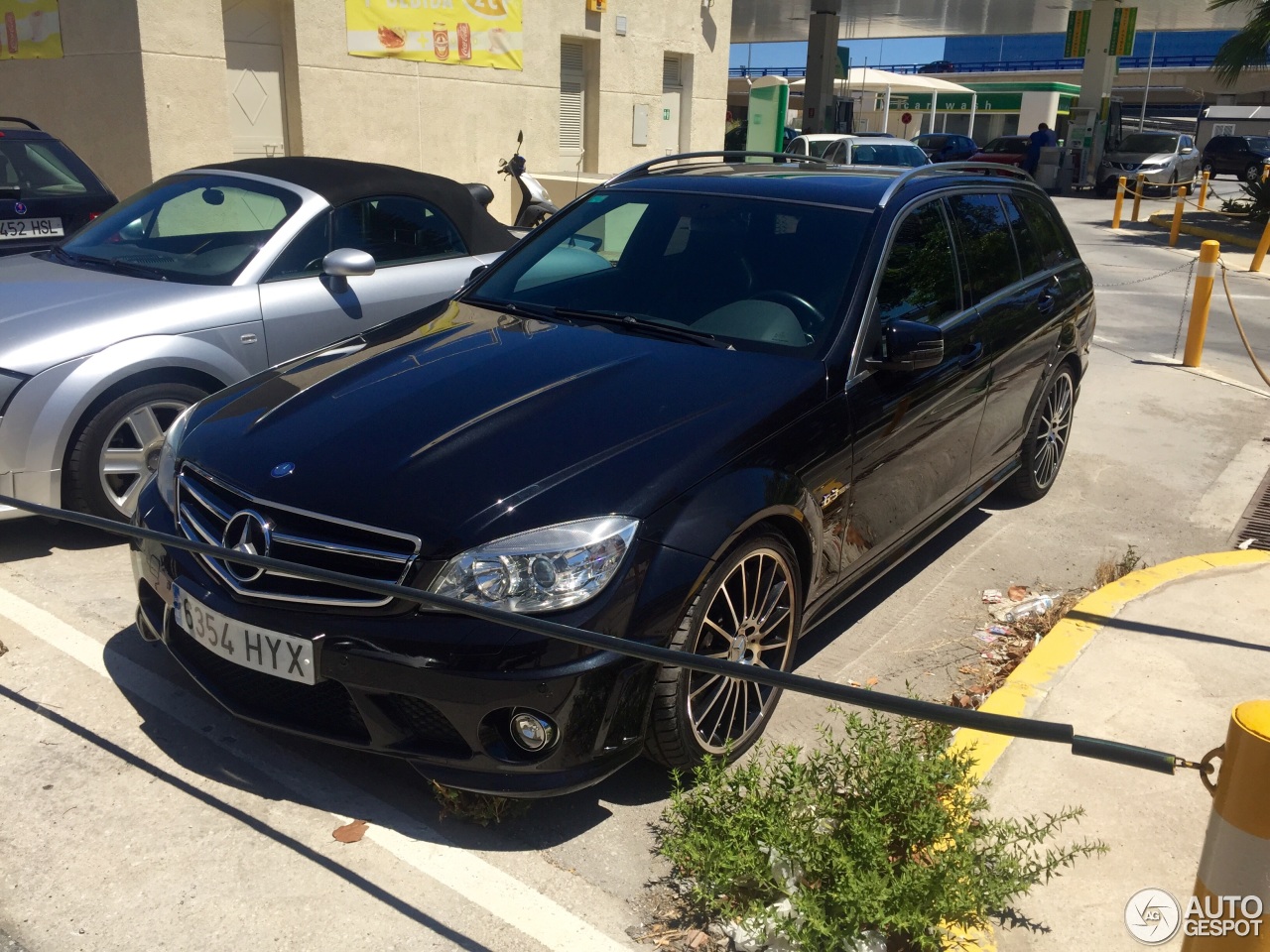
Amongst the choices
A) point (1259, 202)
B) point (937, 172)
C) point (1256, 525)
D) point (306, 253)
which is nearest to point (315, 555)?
point (306, 253)

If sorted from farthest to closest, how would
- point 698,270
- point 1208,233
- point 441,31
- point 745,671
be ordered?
point 1208,233 → point 441,31 → point 698,270 → point 745,671

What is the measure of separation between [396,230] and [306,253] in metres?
0.67

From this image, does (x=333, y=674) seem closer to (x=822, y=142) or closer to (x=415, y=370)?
(x=415, y=370)

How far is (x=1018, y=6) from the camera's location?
33.7m

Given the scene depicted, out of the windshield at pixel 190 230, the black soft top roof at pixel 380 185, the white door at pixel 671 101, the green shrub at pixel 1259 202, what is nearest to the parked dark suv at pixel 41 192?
the windshield at pixel 190 230

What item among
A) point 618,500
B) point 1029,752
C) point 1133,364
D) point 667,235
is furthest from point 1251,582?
point 1133,364

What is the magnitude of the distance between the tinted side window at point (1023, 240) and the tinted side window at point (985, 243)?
0.28ft

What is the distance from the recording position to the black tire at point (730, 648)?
317 centimetres

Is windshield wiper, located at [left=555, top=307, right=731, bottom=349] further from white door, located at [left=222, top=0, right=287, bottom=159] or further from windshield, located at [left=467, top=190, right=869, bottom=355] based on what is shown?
white door, located at [left=222, top=0, right=287, bottom=159]

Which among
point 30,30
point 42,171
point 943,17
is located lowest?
point 42,171

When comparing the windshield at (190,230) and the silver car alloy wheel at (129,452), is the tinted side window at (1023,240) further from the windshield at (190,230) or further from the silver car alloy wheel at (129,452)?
the silver car alloy wheel at (129,452)

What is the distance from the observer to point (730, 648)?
3.39 metres

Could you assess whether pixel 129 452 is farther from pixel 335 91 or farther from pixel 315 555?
pixel 335 91

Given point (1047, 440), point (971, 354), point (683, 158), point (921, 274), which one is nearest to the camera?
point (921, 274)
